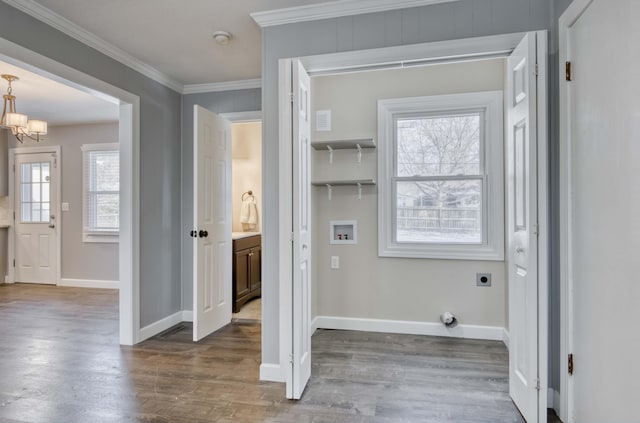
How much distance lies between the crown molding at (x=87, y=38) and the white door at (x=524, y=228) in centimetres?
303

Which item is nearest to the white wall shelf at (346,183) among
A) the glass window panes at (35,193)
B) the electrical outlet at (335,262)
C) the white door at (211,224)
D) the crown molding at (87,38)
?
the electrical outlet at (335,262)

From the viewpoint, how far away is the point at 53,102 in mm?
4727

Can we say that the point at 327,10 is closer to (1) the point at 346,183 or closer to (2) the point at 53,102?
(1) the point at 346,183

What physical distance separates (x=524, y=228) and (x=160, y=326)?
3356 mm

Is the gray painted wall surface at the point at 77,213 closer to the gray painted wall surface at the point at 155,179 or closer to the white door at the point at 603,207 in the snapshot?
the gray painted wall surface at the point at 155,179

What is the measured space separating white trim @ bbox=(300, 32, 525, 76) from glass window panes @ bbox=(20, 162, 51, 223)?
19.0 feet

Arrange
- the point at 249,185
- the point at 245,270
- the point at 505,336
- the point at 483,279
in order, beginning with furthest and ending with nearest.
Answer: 1. the point at 249,185
2. the point at 245,270
3. the point at 483,279
4. the point at 505,336

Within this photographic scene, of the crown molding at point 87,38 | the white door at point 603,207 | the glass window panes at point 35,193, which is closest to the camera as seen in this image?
the white door at point 603,207

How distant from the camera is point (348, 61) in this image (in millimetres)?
2410

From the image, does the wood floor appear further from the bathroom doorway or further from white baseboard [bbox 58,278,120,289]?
white baseboard [bbox 58,278,120,289]

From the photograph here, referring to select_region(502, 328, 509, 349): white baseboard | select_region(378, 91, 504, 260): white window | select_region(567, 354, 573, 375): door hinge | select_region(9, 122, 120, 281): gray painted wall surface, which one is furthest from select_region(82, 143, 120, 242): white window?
select_region(567, 354, 573, 375): door hinge

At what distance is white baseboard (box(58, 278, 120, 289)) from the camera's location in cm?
580

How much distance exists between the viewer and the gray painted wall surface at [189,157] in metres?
3.99

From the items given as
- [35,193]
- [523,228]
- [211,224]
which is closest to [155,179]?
[211,224]
